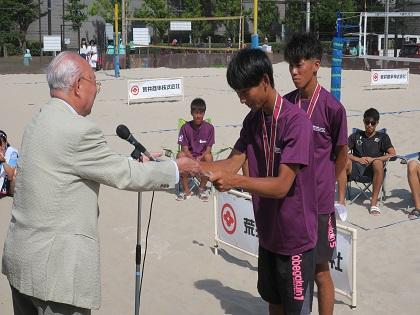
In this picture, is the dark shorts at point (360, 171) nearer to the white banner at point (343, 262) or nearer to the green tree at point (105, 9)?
the white banner at point (343, 262)

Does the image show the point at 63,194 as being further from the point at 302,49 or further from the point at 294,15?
the point at 294,15

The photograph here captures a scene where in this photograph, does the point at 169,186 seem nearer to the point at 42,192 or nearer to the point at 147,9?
the point at 42,192

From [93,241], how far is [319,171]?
1.45 m

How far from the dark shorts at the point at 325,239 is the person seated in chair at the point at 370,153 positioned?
11.8ft

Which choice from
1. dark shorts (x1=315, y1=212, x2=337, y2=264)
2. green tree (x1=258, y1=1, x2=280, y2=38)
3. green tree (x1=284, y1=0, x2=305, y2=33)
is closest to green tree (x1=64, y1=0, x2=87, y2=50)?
green tree (x1=258, y1=1, x2=280, y2=38)

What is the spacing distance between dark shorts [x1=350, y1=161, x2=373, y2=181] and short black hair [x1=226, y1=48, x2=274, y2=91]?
4.83 metres

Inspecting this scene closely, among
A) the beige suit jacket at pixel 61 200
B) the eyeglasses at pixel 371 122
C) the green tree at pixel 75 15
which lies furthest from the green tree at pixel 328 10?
the beige suit jacket at pixel 61 200

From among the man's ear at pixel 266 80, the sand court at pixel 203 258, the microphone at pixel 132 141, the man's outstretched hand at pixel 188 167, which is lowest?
the sand court at pixel 203 258

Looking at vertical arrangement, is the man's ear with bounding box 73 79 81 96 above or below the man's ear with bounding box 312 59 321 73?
below

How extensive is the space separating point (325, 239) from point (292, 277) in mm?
587

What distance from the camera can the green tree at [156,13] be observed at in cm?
4309

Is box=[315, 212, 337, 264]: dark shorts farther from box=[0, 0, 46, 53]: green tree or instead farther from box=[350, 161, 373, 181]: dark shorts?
box=[0, 0, 46, 53]: green tree

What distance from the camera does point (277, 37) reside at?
52.9m

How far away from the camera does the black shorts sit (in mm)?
2967
